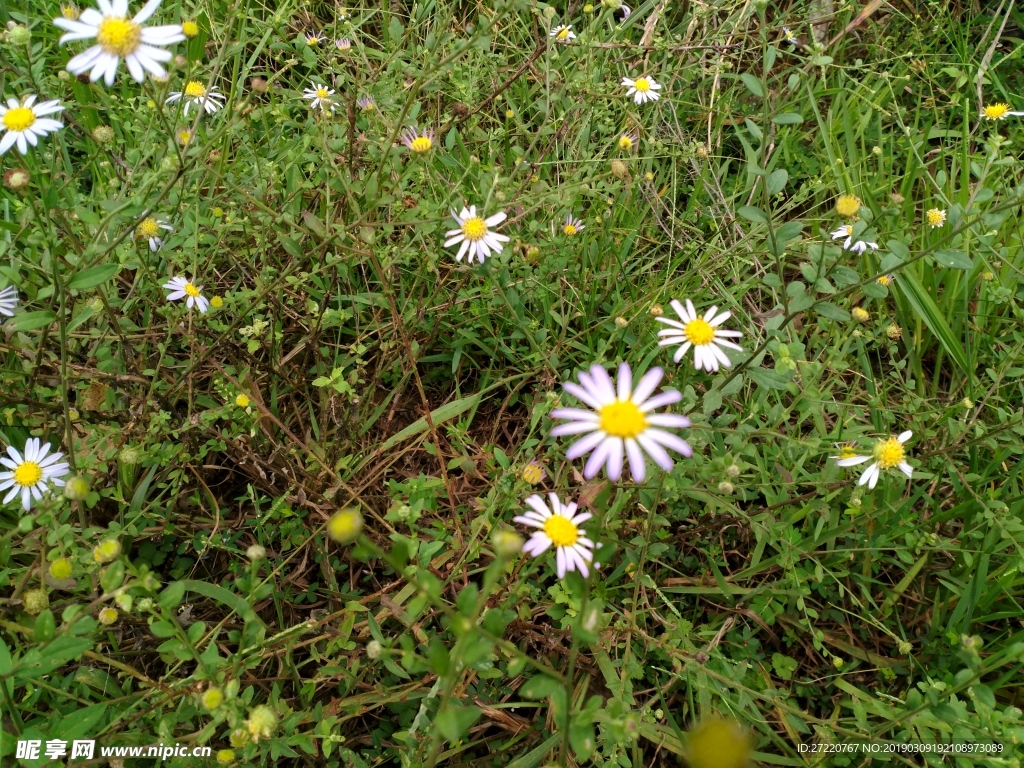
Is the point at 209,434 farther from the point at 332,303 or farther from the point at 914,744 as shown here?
the point at 914,744

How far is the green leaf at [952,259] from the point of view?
5.44 feet

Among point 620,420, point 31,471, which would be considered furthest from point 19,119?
point 620,420

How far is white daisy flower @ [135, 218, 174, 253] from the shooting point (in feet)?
6.65

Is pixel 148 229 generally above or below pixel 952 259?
above

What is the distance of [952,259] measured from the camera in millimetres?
1681

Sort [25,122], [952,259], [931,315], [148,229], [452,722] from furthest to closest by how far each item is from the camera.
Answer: [931,315] → [148,229] → [25,122] → [952,259] → [452,722]

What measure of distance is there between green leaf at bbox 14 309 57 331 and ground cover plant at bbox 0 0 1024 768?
0.04ft

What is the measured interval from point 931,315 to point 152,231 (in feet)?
9.46

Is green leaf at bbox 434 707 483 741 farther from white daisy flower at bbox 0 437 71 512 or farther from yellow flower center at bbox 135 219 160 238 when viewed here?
yellow flower center at bbox 135 219 160 238

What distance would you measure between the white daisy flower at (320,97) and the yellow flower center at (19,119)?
85 cm

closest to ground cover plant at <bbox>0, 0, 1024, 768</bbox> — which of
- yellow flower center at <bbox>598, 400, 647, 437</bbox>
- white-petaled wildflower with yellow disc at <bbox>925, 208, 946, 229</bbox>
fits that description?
yellow flower center at <bbox>598, 400, 647, 437</bbox>

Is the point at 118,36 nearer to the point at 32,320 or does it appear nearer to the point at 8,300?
the point at 32,320

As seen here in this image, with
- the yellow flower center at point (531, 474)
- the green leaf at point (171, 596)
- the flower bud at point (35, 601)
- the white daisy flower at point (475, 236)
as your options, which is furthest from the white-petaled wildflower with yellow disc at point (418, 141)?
the flower bud at point (35, 601)

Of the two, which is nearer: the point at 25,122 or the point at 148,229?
the point at 25,122
